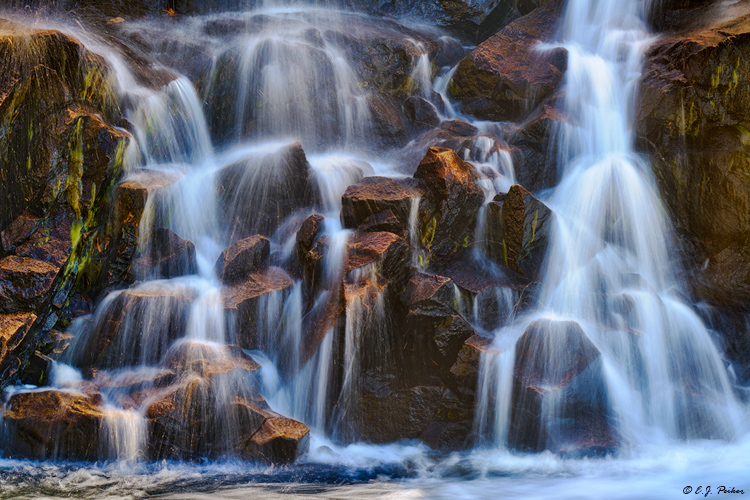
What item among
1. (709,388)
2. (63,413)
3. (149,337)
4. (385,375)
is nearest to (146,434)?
(63,413)

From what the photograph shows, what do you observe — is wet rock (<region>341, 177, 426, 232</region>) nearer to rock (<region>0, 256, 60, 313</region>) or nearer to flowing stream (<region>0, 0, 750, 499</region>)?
flowing stream (<region>0, 0, 750, 499</region>)

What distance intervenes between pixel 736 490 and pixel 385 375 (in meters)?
3.67

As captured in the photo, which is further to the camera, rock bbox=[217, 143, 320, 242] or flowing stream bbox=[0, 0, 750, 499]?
rock bbox=[217, 143, 320, 242]

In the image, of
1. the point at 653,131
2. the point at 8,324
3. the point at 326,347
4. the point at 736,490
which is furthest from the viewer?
the point at 653,131

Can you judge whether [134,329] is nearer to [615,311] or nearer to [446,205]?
[446,205]

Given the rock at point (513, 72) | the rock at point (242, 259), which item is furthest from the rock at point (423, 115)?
the rock at point (242, 259)

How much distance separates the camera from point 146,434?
18.6ft

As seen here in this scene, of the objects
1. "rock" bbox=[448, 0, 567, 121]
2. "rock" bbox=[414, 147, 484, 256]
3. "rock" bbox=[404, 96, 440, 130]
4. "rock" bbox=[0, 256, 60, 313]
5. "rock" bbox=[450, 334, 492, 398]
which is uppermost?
"rock" bbox=[448, 0, 567, 121]

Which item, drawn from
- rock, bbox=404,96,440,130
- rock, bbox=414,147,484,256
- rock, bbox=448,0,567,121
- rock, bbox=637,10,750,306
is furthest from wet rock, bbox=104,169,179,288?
rock, bbox=637,10,750,306

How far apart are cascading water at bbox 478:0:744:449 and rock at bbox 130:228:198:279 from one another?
4.19m

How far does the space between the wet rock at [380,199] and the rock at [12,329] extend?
3.96m

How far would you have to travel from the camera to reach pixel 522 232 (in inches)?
290

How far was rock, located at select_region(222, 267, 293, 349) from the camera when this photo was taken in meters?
6.84

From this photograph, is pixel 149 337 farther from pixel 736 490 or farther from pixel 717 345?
pixel 717 345
